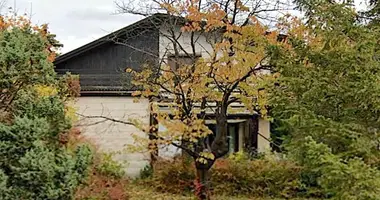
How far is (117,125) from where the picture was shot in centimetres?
1722

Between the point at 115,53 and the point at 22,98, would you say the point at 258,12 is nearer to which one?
the point at 22,98

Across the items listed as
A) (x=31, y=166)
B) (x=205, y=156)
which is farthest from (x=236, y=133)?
(x=31, y=166)

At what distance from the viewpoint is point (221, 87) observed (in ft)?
42.0

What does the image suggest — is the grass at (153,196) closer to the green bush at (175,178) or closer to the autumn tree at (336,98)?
the green bush at (175,178)

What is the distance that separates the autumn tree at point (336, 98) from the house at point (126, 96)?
280 inches

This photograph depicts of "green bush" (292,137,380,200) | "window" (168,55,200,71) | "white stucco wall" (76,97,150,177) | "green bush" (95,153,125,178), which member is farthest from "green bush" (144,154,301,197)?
"green bush" (292,137,380,200)

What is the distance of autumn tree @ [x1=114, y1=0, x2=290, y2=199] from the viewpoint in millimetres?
12047

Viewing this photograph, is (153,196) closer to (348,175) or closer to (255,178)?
(255,178)

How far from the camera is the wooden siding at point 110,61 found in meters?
17.7

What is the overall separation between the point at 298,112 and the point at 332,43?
122 cm

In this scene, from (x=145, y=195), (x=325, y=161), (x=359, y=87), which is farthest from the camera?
(x=145, y=195)

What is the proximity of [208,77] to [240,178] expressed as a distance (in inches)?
162

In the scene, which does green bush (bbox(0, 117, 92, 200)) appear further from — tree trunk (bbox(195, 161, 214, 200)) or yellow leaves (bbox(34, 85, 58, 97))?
tree trunk (bbox(195, 161, 214, 200))

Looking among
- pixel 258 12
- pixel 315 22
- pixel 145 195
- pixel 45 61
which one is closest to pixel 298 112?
pixel 315 22
